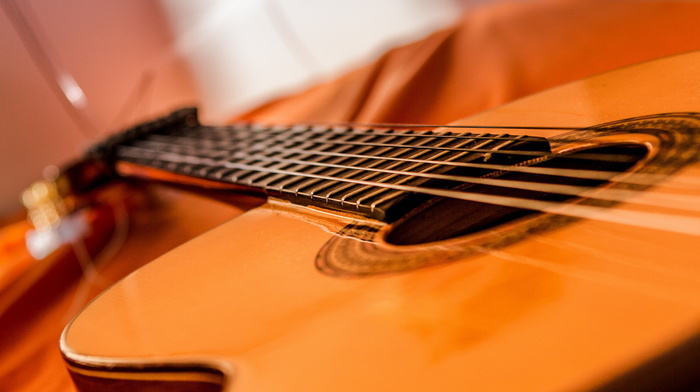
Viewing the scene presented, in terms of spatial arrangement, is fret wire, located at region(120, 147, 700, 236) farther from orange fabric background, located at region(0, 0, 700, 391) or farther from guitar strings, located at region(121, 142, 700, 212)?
orange fabric background, located at region(0, 0, 700, 391)

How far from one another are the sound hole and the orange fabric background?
303 mm

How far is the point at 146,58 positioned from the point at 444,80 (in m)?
1.71

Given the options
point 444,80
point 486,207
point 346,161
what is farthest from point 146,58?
point 486,207

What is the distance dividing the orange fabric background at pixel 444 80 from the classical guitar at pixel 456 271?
178 mm

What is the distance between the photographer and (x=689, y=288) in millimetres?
240

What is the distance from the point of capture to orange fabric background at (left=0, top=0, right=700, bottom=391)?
27.4 inches

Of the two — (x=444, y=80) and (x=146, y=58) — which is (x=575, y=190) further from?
(x=146, y=58)

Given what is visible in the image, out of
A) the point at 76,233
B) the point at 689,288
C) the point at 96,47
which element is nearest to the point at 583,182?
the point at 689,288

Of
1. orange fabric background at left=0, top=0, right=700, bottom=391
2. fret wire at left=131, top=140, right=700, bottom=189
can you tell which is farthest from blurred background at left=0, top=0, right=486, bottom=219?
fret wire at left=131, top=140, right=700, bottom=189

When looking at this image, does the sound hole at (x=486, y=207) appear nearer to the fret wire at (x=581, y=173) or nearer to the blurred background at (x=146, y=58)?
the fret wire at (x=581, y=173)

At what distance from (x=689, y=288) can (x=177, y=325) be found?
11.8 inches

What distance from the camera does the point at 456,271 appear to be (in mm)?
321

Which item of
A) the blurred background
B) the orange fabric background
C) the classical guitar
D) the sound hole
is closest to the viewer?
the classical guitar

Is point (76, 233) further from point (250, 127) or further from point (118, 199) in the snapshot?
point (250, 127)
